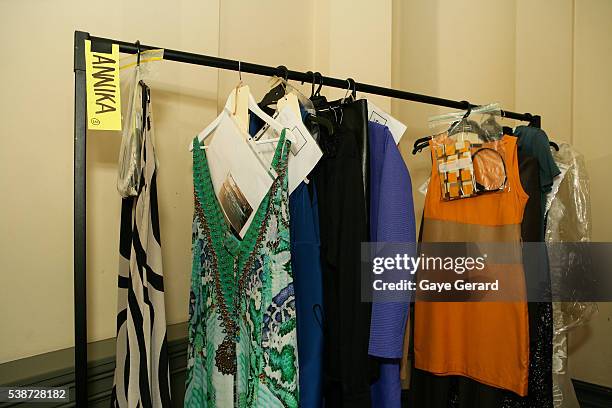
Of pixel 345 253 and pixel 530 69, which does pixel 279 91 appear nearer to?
pixel 345 253

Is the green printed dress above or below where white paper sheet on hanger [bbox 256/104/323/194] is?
below

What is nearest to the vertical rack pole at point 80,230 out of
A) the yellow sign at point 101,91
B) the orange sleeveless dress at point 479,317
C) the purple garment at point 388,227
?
the yellow sign at point 101,91

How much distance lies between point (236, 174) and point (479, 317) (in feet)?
2.57

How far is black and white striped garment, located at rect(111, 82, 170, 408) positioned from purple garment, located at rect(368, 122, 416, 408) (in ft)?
1.42

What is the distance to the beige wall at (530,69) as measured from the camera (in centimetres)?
150

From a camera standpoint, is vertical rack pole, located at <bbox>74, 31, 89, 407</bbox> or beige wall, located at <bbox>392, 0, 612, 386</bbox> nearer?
vertical rack pole, located at <bbox>74, 31, 89, 407</bbox>

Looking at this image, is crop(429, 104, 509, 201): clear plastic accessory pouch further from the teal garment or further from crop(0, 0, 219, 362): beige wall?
crop(0, 0, 219, 362): beige wall

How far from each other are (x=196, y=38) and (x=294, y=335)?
88 centimetres

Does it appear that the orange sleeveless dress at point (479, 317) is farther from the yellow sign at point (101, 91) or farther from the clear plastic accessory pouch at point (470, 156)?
the yellow sign at point (101, 91)

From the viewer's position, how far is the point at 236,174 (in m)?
0.87

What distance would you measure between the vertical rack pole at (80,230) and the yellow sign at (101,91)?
2cm

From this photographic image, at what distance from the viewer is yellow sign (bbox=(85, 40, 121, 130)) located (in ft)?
2.53

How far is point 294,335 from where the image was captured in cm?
78

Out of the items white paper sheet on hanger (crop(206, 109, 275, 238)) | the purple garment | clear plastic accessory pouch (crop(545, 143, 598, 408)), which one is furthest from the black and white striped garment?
clear plastic accessory pouch (crop(545, 143, 598, 408))
